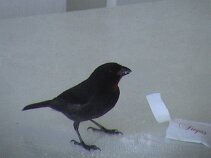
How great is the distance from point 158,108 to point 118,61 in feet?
0.89

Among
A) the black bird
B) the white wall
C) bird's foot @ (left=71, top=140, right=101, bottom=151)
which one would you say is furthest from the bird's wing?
the white wall

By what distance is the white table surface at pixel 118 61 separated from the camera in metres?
0.90

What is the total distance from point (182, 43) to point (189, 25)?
162 mm

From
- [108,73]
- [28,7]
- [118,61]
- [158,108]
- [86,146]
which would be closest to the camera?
[108,73]

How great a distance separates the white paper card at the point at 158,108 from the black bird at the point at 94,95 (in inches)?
9.7

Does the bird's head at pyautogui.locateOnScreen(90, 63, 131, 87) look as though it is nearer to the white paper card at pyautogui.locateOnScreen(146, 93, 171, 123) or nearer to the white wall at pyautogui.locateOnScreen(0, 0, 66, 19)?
the white paper card at pyautogui.locateOnScreen(146, 93, 171, 123)

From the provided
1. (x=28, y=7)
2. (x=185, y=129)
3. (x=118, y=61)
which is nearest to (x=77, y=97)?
(x=185, y=129)

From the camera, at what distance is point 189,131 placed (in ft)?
3.12

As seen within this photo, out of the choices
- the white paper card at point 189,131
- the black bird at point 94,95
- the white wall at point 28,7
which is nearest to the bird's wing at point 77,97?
the black bird at point 94,95

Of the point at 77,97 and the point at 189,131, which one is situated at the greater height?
the point at 77,97

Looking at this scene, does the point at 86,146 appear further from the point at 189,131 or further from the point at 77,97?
the point at 189,131

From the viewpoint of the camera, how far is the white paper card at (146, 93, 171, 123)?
993 mm

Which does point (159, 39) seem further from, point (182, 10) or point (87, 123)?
point (87, 123)

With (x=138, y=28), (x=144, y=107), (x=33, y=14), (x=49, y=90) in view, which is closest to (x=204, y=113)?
(x=144, y=107)
